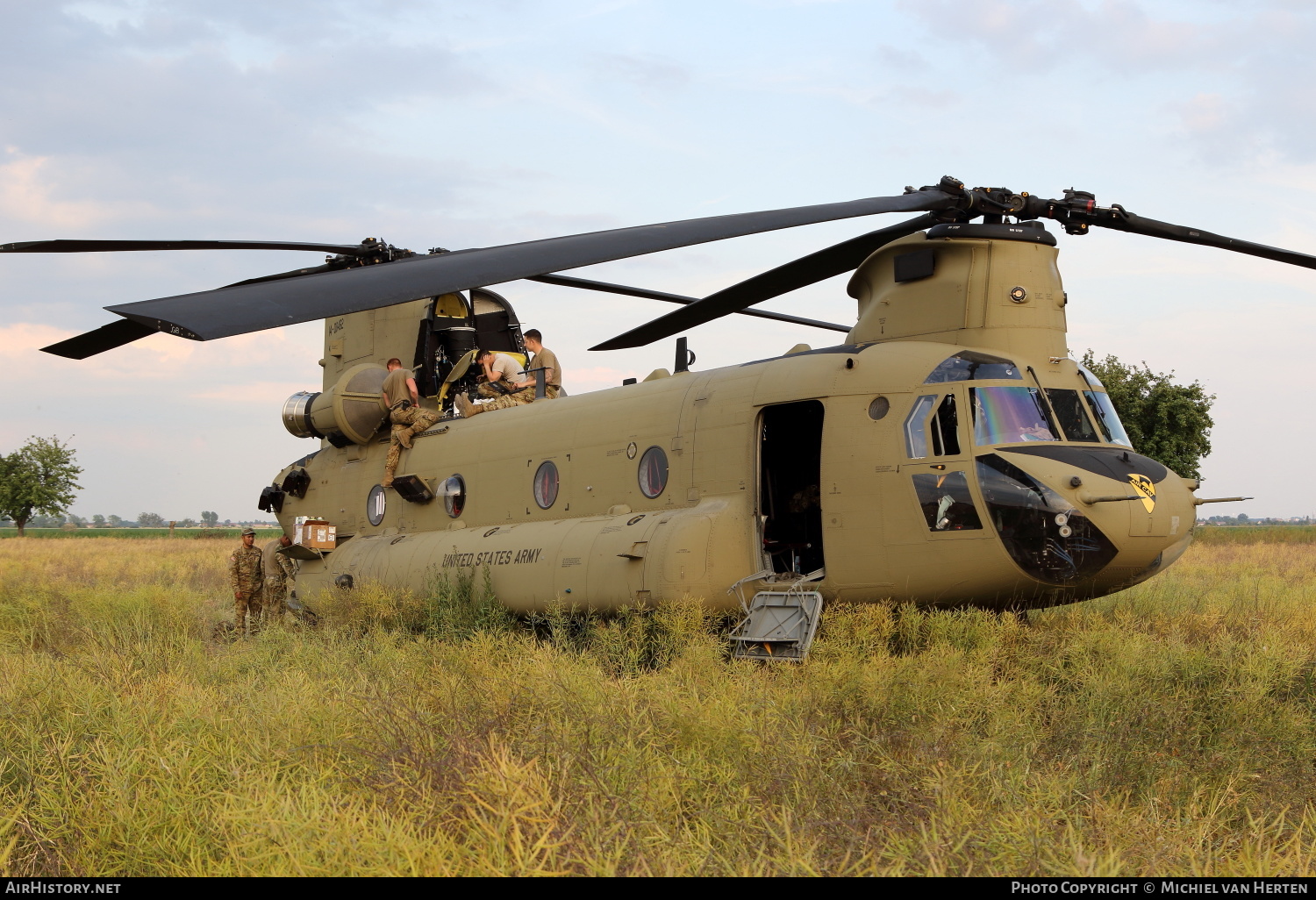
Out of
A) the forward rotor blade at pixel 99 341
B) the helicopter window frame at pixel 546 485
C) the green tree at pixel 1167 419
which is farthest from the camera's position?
the green tree at pixel 1167 419

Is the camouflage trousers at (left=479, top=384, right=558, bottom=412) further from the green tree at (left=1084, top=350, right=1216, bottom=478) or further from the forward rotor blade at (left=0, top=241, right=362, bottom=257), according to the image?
the green tree at (left=1084, top=350, right=1216, bottom=478)

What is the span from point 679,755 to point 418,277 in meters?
3.39

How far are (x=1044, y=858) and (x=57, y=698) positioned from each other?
619 centimetres

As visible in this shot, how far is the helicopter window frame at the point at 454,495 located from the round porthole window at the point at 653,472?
3.05 meters

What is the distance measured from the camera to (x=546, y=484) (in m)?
12.1

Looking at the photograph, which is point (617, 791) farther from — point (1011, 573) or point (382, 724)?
point (1011, 573)

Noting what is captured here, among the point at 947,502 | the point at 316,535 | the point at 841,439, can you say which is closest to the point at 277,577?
the point at 316,535

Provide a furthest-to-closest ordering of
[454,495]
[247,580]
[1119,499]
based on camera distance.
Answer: [247,580] → [454,495] → [1119,499]

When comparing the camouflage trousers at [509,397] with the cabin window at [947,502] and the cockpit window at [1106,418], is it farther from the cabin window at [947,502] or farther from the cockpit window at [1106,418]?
the cockpit window at [1106,418]

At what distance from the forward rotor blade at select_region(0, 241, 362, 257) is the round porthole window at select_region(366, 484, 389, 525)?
3118mm

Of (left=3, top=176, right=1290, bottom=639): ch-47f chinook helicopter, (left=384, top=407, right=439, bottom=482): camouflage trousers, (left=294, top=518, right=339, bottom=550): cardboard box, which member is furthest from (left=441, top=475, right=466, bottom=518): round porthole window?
(left=294, top=518, right=339, bottom=550): cardboard box

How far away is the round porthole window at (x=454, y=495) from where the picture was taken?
13.2 meters

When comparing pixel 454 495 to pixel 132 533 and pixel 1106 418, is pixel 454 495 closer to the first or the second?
pixel 1106 418

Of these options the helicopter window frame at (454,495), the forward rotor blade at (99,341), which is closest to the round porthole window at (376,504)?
the helicopter window frame at (454,495)
